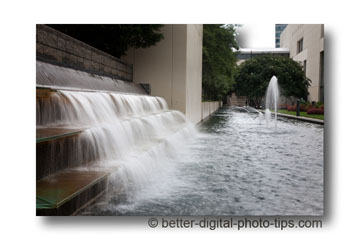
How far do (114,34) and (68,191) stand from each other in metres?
3.03

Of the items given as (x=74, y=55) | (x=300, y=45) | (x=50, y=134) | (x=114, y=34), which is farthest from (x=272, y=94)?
(x=50, y=134)

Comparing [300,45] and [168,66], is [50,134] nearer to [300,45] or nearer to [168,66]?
[300,45]

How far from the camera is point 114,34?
470 centimetres

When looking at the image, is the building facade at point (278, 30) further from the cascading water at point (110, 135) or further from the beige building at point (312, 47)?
the cascading water at point (110, 135)

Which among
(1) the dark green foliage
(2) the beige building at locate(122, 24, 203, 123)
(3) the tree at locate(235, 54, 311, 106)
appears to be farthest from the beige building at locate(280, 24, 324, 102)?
(2) the beige building at locate(122, 24, 203, 123)

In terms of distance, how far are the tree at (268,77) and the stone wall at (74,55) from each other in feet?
7.34

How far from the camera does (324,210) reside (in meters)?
2.82

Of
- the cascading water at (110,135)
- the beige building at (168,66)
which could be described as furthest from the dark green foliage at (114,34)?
the cascading water at (110,135)

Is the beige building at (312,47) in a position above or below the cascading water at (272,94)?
above

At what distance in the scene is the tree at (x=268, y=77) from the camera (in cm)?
420

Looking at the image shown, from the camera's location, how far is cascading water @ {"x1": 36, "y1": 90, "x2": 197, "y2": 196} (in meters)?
2.85

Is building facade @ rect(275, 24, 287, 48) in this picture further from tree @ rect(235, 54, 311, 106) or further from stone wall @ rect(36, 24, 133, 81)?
stone wall @ rect(36, 24, 133, 81)
